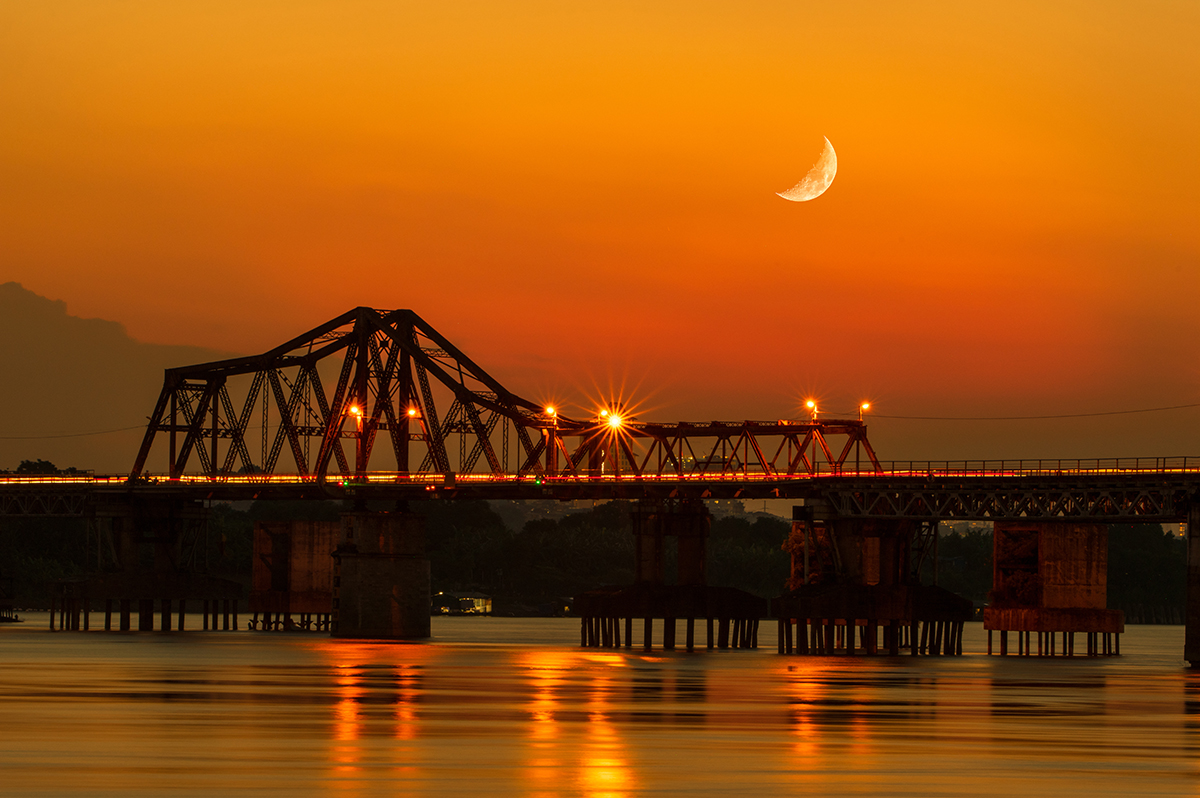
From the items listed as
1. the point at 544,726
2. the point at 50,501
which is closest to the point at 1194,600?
the point at 544,726

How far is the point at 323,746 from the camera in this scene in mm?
48344

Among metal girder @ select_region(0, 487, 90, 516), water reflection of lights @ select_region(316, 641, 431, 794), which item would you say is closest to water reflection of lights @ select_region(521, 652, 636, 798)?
water reflection of lights @ select_region(316, 641, 431, 794)

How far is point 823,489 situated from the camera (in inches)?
5138

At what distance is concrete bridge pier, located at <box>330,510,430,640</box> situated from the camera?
154 m

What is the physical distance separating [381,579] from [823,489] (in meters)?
40.9

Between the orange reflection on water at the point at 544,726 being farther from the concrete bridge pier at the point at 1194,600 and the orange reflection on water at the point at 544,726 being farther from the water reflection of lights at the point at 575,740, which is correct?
the concrete bridge pier at the point at 1194,600

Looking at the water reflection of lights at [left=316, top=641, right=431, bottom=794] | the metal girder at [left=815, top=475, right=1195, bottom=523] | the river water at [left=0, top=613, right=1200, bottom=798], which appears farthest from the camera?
the metal girder at [left=815, top=475, right=1195, bottom=523]

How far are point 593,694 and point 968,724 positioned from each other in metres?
18.3

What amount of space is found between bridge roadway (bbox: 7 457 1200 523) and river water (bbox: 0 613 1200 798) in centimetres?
2047

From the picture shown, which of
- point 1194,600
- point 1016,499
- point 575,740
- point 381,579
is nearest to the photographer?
point 575,740

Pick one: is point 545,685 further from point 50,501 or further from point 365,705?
point 50,501

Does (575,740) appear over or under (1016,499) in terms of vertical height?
under

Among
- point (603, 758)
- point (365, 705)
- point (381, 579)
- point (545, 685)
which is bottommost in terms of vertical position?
point (545, 685)

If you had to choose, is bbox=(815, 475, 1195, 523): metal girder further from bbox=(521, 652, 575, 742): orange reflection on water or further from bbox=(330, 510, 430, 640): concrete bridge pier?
bbox=(330, 510, 430, 640): concrete bridge pier
